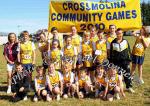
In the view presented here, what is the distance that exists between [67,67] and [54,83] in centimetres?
58

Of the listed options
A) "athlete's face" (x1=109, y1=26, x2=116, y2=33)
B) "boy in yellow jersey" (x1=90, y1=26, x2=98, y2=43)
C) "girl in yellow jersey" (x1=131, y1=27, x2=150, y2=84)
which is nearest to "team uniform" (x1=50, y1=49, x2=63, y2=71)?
"boy in yellow jersey" (x1=90, y1=26, x2=98, y2=43)

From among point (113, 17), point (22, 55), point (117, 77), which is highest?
point (113, 17)

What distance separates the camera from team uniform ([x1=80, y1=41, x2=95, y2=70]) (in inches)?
393

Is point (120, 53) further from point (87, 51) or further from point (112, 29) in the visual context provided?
point (87, 51)

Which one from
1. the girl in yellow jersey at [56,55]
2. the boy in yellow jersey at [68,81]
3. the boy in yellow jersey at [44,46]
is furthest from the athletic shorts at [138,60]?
the boy in yellow jersey at [44,46]

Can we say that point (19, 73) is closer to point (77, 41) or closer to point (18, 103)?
point (18, 103)

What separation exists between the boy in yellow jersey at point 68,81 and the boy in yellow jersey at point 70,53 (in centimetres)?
27

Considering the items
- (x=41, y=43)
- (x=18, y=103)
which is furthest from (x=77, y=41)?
(x=18, y=103)

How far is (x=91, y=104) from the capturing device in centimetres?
884

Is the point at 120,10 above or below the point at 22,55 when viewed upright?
above

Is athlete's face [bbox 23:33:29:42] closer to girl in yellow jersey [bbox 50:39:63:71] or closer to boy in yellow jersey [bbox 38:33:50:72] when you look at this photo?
boy in yellow jersey [bbox 38:33:50:72]

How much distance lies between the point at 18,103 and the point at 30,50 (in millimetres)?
1655

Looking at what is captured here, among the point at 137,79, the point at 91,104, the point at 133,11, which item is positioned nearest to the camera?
the point at 91,104

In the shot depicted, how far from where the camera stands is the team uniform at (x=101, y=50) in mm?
9922
